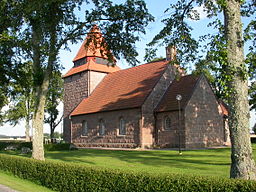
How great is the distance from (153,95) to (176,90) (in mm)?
2306

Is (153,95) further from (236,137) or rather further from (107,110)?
(236,137)

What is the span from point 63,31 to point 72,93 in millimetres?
24468

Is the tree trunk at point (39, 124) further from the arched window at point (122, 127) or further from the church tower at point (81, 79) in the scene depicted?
the church tower at point (81, 79)

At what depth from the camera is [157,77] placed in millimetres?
29359

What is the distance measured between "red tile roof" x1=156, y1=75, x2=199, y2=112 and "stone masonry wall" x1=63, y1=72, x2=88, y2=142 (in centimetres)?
1319

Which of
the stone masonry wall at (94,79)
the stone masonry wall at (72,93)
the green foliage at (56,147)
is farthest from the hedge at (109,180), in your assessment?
the stone masonry wall at (72,93)

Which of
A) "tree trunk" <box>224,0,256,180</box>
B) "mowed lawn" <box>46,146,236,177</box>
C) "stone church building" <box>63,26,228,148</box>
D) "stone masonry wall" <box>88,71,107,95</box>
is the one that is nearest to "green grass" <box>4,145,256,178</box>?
"mowed lawn" <box>46,146,236,177</box>

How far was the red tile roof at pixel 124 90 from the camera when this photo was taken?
2905 cm

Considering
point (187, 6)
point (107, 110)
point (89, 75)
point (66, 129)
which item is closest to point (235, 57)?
point (187, 6)

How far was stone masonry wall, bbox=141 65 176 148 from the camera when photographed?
27438 mm

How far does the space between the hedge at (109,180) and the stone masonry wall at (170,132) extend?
16.1 meters

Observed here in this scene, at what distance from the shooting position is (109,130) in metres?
31.0

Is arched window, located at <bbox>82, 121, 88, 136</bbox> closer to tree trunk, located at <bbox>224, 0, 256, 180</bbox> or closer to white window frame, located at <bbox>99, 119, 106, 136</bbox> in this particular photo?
white window frame, located at <bbox>99, 119, 106, 136</bbox>

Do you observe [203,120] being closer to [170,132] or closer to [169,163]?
[170,132]
